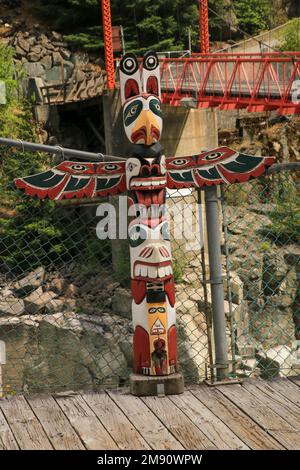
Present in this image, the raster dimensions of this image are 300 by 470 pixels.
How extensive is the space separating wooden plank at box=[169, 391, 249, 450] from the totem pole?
12.4 inches

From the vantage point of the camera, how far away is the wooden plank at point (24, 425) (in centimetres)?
396

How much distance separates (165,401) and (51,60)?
19.4 meters

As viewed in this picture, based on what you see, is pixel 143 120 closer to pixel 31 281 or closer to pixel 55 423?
pixel 55 423

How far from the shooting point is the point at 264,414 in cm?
428

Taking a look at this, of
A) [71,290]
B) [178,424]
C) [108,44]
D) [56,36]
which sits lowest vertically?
[71,290]

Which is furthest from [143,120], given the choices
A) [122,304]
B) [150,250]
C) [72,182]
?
[122,304]

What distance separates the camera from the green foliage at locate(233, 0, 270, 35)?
24859 millimetres

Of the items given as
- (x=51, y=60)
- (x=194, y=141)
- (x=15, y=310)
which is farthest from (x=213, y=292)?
→ (x=51, y=60)

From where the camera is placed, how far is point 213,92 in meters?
16.7

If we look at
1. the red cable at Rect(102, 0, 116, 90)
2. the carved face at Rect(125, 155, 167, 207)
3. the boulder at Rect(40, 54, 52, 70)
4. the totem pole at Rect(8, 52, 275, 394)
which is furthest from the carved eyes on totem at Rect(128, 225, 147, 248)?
the boulder at Rect(40, 54, 52, 70)

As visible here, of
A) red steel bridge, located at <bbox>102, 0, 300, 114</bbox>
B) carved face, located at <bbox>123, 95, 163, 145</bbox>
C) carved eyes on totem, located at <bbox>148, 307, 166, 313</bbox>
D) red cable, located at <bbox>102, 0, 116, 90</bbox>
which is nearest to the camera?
carved eyes on totem, located at <bbox>148, 307, 166, 313</bbox>

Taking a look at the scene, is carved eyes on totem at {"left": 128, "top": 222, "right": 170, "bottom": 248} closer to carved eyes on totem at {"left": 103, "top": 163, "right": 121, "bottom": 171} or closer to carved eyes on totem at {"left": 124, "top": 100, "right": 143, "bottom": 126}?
carved eyes on totem at {"left": 103, "top": 163, "right": 121, "bottom": 171}

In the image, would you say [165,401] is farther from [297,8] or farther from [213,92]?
[297,8]

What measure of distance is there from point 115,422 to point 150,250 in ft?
4.23
